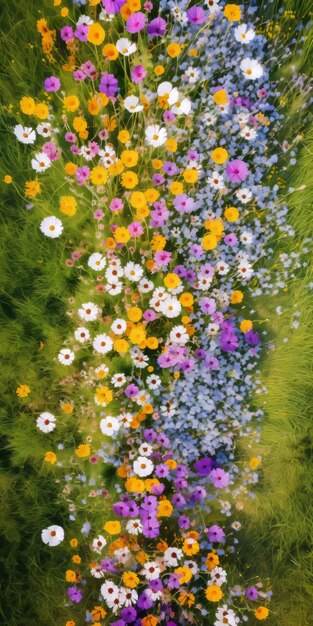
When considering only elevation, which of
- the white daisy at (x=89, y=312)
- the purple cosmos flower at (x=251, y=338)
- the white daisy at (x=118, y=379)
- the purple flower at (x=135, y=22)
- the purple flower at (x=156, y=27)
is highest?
the purple flower at (x=156, y=27)

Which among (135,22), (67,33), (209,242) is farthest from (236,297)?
(67,33)

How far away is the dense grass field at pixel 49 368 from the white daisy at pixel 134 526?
1.72 feet

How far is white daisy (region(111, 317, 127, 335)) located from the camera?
A: 6.95 feet

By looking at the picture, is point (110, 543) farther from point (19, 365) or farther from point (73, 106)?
point (73, 106)

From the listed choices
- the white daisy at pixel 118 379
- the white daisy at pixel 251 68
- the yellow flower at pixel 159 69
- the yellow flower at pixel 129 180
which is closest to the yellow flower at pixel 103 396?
the white daisy at pixel 118 379

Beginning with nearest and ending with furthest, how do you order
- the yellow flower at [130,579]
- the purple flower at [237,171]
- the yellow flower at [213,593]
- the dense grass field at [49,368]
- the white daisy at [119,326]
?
the yellow flower at [130,579]
the yellow flower at [213,593]
the white daisy at [119,326]
the purple flower at [237,171]
the dense grass field at [49,368]

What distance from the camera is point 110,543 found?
7.25 ft

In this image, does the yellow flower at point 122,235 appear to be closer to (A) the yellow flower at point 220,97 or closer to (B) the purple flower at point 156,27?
(A) the yellow flower at point 220,97

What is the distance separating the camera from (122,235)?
6.89 ft

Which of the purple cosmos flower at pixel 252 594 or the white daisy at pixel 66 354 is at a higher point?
the white daisy at pixel 66 354

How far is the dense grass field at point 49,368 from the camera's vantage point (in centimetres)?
243

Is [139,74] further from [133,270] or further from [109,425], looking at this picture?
[109,425]

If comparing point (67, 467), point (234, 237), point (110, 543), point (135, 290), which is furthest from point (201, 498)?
point (234, 237)

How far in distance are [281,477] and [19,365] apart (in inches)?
57.7
